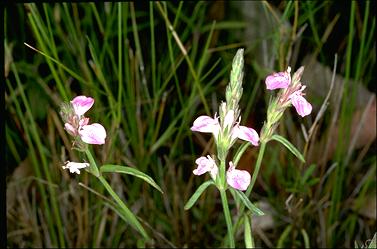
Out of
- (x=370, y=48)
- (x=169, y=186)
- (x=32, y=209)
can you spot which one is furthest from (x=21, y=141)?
(x=370, y=48)

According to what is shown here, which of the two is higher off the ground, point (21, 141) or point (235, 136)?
point (235, 136)

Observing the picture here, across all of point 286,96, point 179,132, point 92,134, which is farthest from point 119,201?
point 179,132

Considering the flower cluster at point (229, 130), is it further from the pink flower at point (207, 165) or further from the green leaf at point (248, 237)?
the green leaf at point (248, 237)

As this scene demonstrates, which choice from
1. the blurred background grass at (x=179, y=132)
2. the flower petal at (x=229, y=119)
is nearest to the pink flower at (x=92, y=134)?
the flower petal at (x=229, y=119)

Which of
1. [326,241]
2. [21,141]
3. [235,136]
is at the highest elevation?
[235,136]

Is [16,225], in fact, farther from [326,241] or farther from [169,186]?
[326,241]

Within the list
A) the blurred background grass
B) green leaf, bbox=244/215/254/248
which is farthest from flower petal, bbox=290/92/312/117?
the blurred background grass

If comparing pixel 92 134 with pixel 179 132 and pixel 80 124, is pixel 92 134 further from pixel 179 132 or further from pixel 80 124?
pixel 179 132
